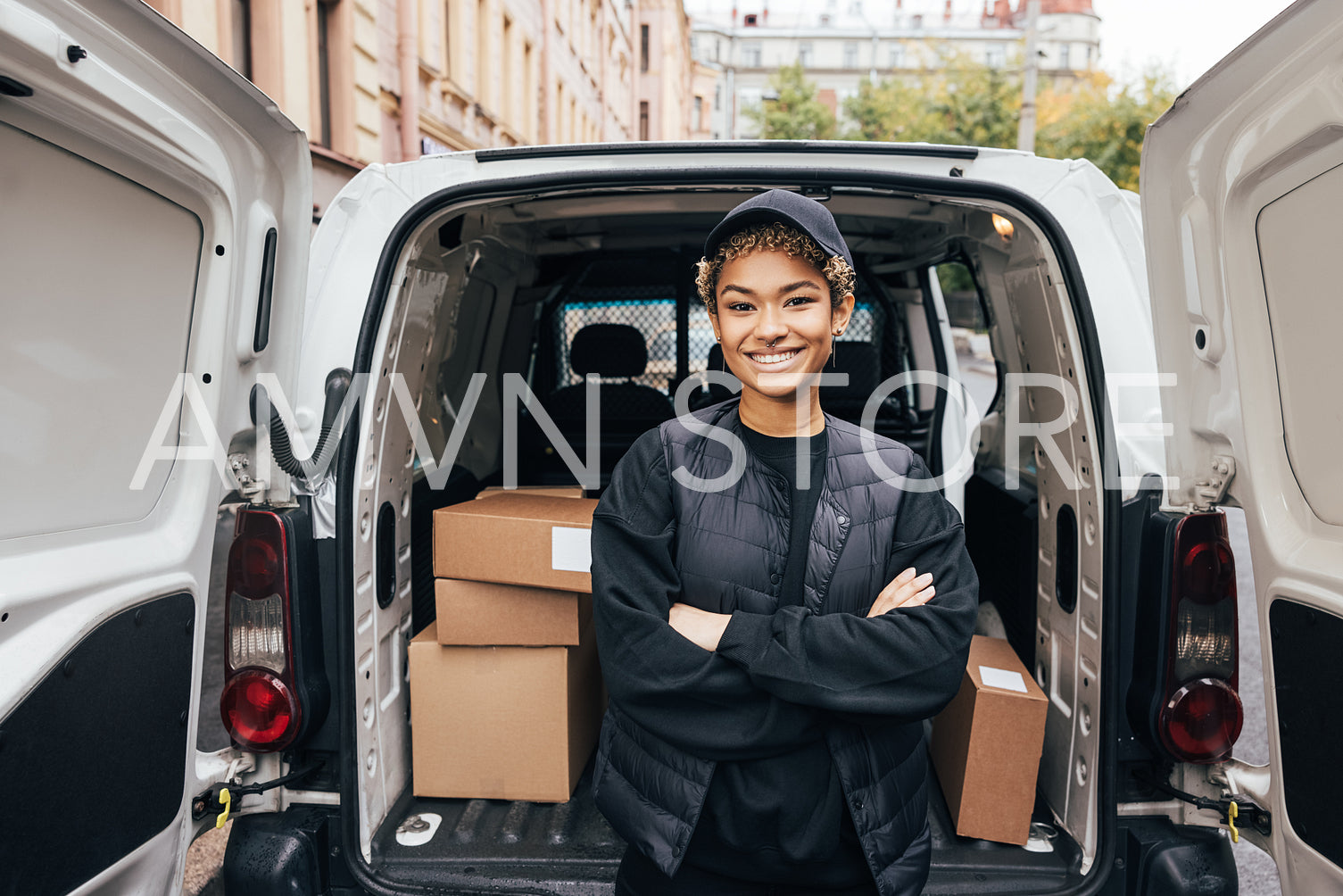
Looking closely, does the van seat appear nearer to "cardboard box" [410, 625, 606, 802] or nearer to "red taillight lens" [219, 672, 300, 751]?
"cardboard box" [410, 625, 606, 802]

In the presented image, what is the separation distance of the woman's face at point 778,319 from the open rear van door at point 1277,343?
27.6 inches

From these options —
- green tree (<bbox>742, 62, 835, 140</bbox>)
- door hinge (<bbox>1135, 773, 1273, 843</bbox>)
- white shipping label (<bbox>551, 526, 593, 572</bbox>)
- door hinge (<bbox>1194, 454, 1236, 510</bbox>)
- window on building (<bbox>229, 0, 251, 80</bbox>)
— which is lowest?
door hinge (<bbox>1135, 773, 1273, 843</bbox>)

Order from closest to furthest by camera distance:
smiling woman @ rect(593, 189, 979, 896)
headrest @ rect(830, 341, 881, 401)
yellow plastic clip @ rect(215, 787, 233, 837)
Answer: smiling woman @ rect(593, 189, 979, 896) → yellow plastic clip @ rect(215, 787, 233, 837) → headrest @ rect(830, 341, 881, 401)

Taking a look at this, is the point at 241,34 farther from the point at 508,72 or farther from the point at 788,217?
the point at 508,72

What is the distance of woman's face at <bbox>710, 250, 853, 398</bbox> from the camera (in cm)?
129

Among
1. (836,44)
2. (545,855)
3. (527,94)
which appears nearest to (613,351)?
(545,855)

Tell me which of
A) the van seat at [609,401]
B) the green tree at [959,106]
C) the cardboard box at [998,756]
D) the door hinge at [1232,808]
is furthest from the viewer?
the green tree at [959,106]

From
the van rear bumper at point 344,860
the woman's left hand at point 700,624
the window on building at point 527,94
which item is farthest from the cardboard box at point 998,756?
the window on building at point 527,94

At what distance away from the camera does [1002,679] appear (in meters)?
1.94

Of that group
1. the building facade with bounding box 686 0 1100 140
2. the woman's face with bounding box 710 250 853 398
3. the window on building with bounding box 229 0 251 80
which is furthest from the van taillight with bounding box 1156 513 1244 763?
the building facade with bounding box 686 0 1100 140

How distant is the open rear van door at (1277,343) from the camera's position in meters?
1.19

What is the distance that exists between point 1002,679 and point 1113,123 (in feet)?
72.9

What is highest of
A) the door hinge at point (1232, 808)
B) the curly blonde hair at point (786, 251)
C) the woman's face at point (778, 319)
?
→ the curly blonde hair at point (786, 251)

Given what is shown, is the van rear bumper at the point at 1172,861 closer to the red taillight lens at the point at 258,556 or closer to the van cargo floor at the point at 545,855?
the van cargo floor at the point at 545,855
